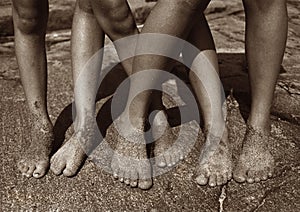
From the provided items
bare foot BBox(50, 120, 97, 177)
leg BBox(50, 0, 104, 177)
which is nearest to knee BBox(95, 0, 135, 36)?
leg BBox(50, 0, 104, 177)

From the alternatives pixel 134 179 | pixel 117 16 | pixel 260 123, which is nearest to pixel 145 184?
pixel 134 179

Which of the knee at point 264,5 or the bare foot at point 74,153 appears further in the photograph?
the bare foot at point 74,153

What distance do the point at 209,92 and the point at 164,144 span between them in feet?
0.87

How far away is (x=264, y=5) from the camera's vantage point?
1860mm

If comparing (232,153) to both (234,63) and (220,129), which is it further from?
(234,63)

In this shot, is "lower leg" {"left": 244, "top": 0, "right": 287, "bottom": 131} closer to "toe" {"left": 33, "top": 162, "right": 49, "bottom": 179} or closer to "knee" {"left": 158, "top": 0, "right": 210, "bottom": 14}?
"knee" {"left": 158, "top": 0, "right": 210, "bottom": 14}

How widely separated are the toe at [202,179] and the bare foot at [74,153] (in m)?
0.43

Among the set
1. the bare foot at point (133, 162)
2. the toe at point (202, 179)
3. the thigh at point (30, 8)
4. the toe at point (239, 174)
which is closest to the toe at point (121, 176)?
the bare foot at point (133, 162)

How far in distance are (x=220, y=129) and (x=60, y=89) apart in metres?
0.88

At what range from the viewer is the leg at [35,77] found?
1.97m

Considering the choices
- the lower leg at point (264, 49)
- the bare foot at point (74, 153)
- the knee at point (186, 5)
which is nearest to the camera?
the knee at point (186, 5)

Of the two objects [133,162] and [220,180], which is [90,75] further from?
[220,180]

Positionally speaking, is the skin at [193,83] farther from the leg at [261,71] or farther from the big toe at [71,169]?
the big toe at [71,169]

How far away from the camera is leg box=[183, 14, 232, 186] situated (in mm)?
2004
